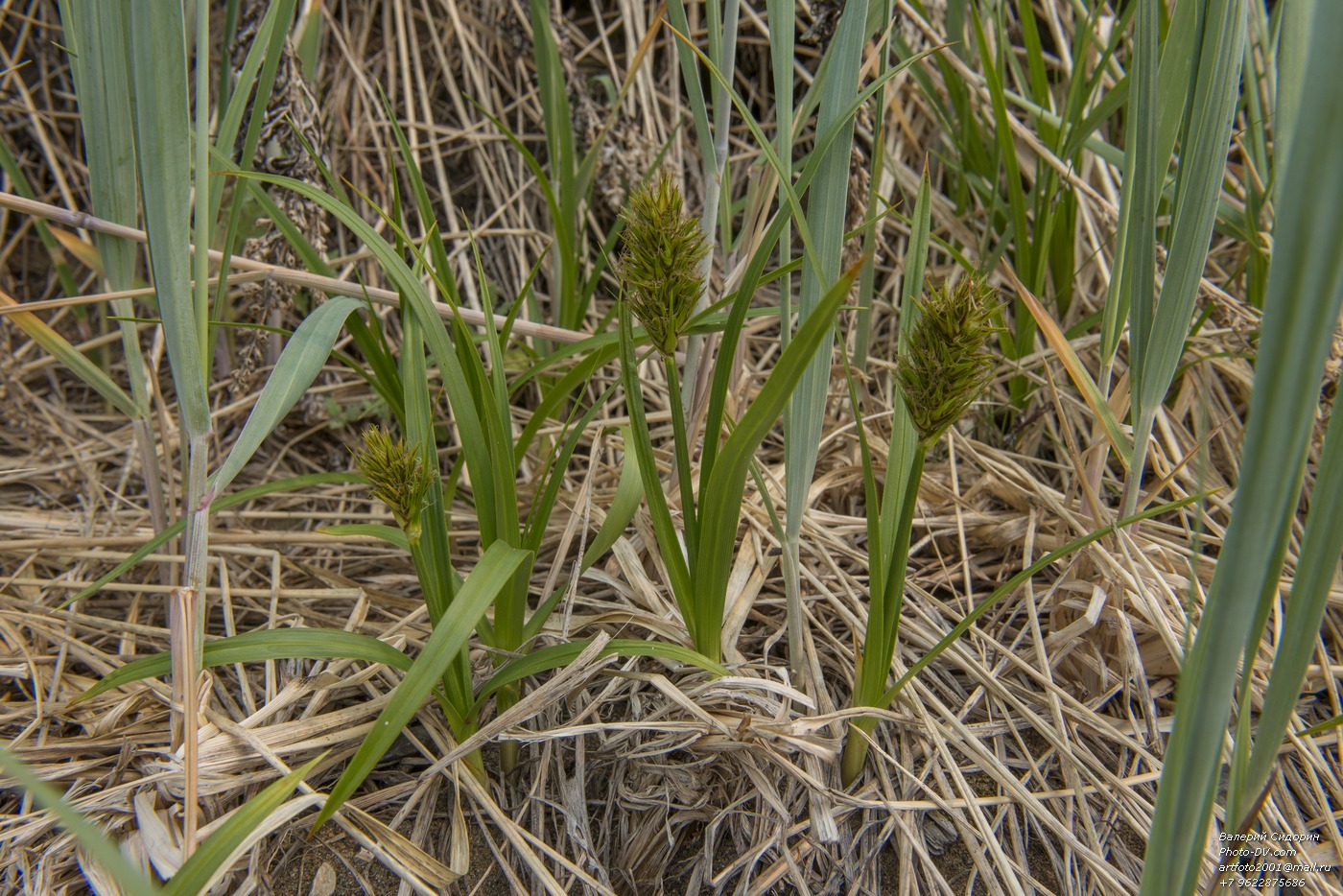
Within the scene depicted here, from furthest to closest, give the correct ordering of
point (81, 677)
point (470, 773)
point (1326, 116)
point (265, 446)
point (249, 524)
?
point (265, 446) → point (249, 524) → point (81, 677) → point (470, 773) → point (1326, 116)

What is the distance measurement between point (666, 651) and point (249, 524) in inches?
31.8

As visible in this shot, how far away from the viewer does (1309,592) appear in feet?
1.85

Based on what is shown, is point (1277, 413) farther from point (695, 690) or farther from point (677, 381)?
point (695, 690)

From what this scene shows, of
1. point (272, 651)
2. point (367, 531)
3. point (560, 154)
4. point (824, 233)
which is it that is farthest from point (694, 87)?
point (272, 651)

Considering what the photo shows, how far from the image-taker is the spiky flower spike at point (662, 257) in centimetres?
65

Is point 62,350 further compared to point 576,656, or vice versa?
point 62,350

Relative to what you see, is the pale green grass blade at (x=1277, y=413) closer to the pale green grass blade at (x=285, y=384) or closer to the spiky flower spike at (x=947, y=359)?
the spiky flower spike at (x=947, y=359)

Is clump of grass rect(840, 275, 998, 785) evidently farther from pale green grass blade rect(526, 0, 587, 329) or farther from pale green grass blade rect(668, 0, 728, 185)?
pale green grass blade rect(526, 0, 587, 329)

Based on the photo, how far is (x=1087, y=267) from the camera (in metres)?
1.53

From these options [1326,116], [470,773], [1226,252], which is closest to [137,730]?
[470,773]

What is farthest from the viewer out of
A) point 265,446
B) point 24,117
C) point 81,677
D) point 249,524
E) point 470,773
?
point 24,117

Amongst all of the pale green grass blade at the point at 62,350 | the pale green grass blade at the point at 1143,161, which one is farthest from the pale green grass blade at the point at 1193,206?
the pale green grass blade at the point at 62,350

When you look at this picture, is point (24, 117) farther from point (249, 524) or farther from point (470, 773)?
point (470, 773)

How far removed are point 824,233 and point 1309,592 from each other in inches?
18.9
